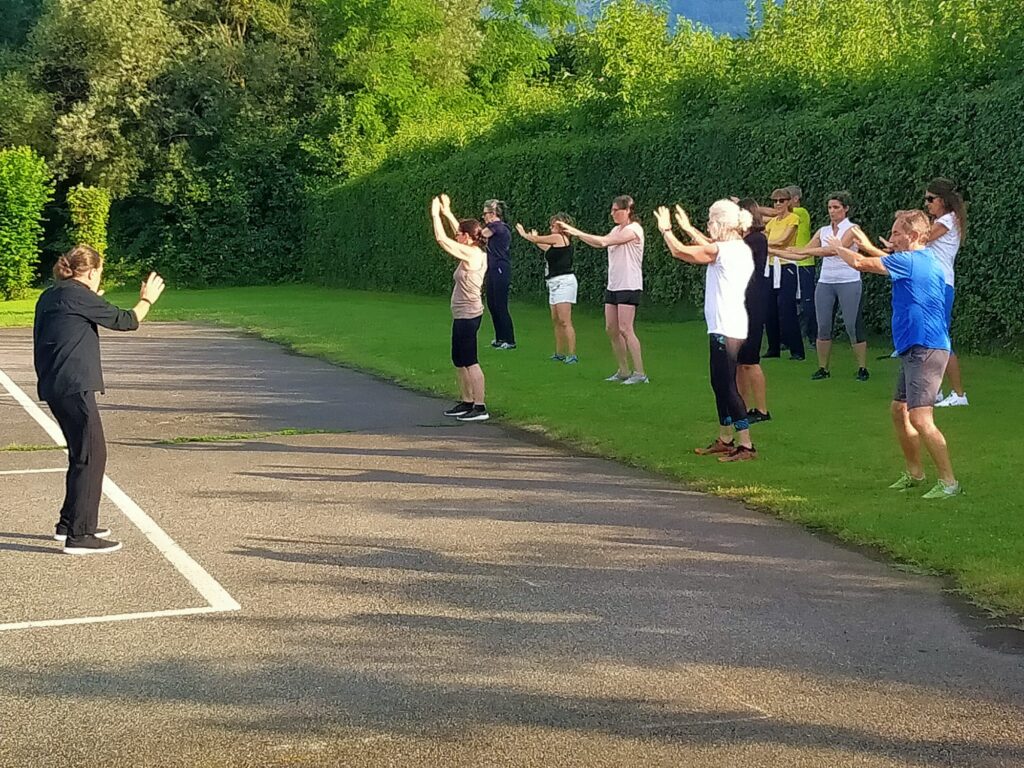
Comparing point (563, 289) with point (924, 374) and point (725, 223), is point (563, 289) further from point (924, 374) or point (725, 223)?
point (924, 374)

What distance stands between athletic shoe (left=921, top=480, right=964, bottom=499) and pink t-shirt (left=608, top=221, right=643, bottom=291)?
233 inches

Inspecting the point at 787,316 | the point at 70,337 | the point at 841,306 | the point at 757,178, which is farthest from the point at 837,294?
the point at 70,337

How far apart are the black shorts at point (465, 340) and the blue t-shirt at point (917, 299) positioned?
4827mm

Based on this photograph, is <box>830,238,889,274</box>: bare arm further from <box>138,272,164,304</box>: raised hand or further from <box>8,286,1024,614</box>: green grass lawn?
<box>138,272,164,304</box>: raised hand

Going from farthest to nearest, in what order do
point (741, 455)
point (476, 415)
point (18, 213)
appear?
1. point (18, 213)
2. point (476, 415)
3. point (741, 455)

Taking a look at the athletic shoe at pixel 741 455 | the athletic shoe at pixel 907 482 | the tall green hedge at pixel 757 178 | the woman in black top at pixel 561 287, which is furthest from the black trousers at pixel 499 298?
the athletic shoe at pixel 907 482

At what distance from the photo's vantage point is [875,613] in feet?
19.6

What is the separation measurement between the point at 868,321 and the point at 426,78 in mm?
30541

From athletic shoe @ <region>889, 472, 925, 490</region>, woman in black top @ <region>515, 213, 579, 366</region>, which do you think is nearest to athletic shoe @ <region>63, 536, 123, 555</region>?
athletic shoe @ <region>889, 472, 925, 490</region>

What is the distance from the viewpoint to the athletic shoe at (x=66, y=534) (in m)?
7.49

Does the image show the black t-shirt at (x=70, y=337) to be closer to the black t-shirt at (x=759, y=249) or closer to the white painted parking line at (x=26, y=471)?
the white painted parking line at (x=26, y=471)

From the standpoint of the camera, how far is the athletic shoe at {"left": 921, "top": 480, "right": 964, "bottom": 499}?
808cm

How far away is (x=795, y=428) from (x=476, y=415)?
2.91 metres

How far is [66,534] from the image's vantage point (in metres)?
7.46
